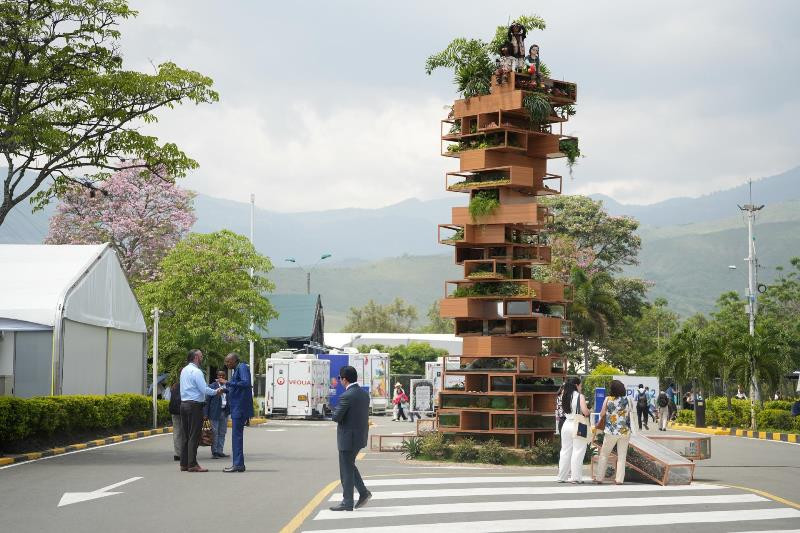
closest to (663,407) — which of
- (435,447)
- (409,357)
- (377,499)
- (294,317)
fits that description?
(435,447)

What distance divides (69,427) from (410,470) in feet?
31.8

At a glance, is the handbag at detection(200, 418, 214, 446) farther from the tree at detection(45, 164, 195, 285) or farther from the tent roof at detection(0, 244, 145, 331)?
the tree at detection(45, 164, 195, 285)

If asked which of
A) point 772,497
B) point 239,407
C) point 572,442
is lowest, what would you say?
point 772,497

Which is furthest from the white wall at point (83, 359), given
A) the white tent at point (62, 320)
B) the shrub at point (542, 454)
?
the shrub at point (542, 454)

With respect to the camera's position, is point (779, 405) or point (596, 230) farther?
point (596, 230)

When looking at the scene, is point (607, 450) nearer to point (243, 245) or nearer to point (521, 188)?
point (521, 188)

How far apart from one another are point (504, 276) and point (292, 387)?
27.1 meters

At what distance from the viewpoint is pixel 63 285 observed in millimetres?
28719

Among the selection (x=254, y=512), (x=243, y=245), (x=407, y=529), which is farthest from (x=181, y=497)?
(x=243, y=245)

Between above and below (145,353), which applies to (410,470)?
below

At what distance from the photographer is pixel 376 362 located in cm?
5569

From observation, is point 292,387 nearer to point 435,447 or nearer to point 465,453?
point 435,447

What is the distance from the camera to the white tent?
27547 mm

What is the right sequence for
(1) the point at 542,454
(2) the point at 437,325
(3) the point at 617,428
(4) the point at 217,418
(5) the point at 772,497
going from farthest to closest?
(2) the point at 437,325 < (4) the point at 217,418 < (1) the point at 542,454 < (3) the point at 617,428 < (5) the point at 772,497
